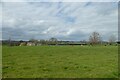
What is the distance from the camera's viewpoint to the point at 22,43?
10825cm

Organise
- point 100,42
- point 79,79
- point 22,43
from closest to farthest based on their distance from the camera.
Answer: point 79,79
point 22,43
point 100,42

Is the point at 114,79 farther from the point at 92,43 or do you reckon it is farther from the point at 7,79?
the point at 92,43

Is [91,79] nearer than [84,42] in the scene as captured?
Yes

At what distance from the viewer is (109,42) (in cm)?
12181

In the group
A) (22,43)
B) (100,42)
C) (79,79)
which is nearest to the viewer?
(79,79)

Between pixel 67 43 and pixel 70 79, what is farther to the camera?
pixel 67 43

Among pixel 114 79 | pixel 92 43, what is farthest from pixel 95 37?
pixel 114 79

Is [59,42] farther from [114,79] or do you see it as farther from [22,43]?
[114,79]

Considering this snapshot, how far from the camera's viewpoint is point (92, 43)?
112875mm

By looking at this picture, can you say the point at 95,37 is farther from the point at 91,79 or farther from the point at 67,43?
the point at 91,79

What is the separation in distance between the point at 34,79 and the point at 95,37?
106m

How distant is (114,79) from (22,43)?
99319mm

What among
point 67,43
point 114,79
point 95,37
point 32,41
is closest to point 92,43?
point 95,37

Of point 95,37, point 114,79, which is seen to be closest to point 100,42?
point 95,37
